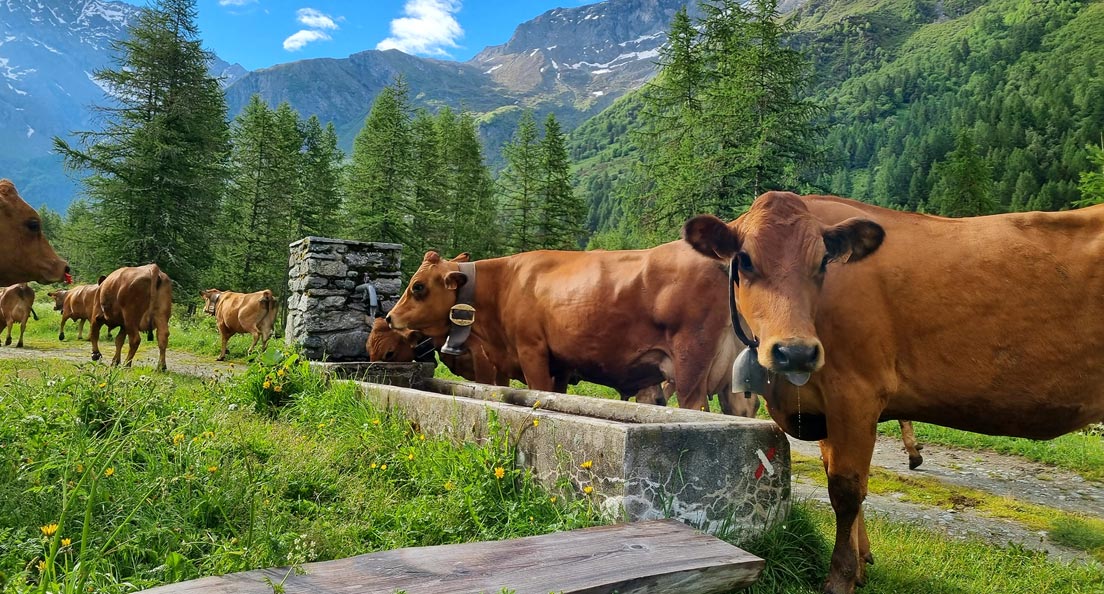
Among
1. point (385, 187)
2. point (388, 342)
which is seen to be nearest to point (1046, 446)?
point (388, 342)

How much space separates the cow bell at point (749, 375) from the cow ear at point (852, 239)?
29.0 inches

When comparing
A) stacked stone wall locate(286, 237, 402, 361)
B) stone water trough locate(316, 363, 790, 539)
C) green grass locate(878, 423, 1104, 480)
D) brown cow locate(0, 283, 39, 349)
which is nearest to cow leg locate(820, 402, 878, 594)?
stone water trough locate(316, 363, 790, 539)

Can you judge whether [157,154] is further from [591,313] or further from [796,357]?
[796,357]

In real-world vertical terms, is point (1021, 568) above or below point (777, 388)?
below

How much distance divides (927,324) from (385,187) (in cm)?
2892

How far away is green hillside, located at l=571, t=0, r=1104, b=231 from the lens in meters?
68.2

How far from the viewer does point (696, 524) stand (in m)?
3.37

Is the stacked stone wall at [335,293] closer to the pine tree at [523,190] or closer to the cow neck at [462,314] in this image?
the cow neck at [462,314]

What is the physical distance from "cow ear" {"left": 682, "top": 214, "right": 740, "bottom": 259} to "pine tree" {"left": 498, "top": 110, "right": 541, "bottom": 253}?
29.6m

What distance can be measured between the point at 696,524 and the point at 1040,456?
24.6ft

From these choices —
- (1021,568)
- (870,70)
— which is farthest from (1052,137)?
(870,70)

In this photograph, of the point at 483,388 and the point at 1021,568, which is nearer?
the point at 1021,568

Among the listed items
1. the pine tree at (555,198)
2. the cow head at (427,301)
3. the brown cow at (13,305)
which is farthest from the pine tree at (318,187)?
the cow head at (427,301)

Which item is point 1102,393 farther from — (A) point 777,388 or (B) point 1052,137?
(B) point 1052,137
